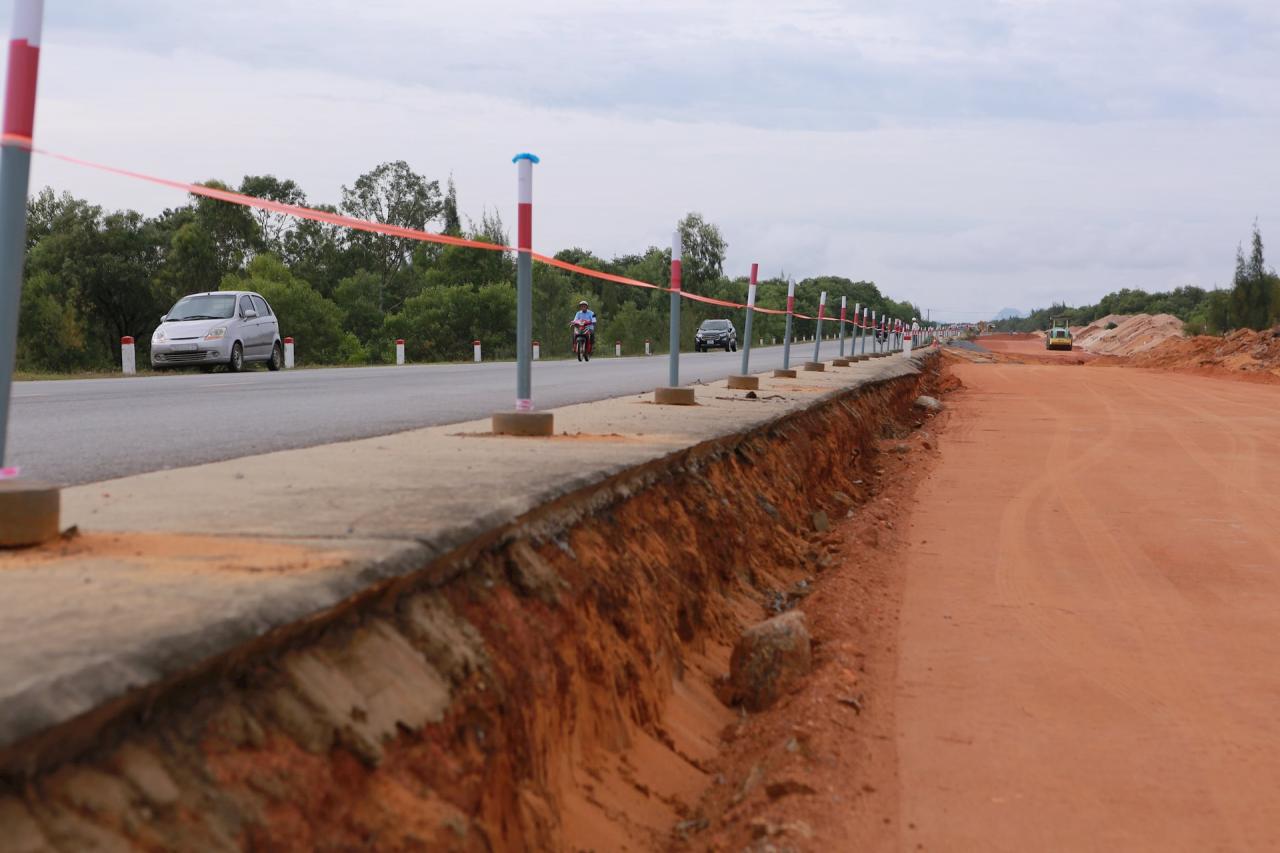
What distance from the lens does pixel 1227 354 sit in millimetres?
45312

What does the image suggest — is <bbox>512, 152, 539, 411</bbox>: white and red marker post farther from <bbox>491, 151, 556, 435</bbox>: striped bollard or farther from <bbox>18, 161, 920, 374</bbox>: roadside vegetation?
<bbox>18, 161, 920, 374</bbox>: roadside vegetation

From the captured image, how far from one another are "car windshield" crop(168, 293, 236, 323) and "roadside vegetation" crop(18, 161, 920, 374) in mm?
5602

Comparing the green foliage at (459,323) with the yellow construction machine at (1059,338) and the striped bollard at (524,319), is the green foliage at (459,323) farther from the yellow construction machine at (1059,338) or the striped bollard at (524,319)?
the striped bollard at (524,319)

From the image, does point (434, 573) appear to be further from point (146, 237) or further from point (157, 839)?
point (146, 237)

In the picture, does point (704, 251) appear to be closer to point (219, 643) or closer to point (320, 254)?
point (320, 254)

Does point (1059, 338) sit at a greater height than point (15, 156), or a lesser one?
greater

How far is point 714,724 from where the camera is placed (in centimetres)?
497

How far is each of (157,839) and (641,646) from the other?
2.85m

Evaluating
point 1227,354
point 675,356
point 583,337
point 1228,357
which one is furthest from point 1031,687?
point 1227,354

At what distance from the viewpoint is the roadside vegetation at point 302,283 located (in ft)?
150

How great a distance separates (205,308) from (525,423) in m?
18.0

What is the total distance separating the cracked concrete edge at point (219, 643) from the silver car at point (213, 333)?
20025 mm

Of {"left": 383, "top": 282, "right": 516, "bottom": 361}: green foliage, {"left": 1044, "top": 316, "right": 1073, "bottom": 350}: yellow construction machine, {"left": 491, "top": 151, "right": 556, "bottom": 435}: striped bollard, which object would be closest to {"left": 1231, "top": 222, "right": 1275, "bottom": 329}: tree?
{"left": 1044, "top": 316, "right": 1073, "bottom": 350}: yellow construction machine

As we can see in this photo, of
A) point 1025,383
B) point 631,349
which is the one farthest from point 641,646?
point 631,349
